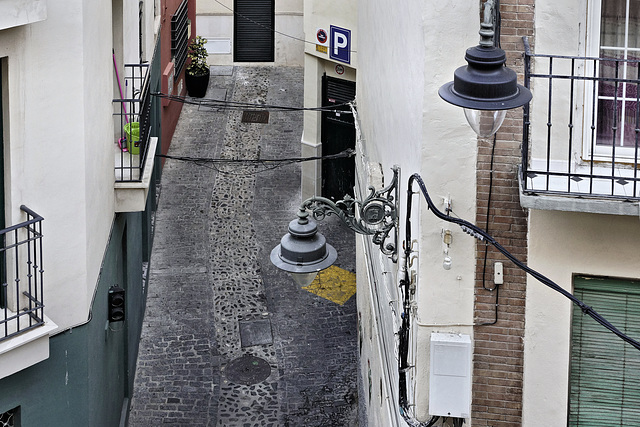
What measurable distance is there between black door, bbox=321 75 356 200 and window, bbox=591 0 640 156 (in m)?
14.3

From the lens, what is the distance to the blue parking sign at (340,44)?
2127cm

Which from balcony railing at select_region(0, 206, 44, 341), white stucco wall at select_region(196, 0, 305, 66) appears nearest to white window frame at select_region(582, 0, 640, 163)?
balcony railing at select_region(0, 206, 44, 341)

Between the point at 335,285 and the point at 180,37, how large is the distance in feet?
36.6

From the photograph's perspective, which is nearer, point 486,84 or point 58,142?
point 486,84

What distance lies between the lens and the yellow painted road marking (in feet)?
66.3

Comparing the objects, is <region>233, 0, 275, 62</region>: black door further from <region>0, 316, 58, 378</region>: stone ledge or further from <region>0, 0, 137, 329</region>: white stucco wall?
<region>0, 316, 58, 378</region>: stone ledge

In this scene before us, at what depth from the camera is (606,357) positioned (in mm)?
8555

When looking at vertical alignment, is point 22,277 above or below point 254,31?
below

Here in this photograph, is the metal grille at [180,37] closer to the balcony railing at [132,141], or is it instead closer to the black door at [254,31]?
the black door at [254,31]

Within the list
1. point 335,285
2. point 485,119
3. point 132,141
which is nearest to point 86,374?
point 132,141

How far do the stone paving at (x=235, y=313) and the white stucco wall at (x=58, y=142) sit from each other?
5128 millimetres

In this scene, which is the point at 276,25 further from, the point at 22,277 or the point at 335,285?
the point at 22,277

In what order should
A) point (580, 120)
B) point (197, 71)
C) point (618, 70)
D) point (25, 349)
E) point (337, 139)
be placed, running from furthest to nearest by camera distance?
1. point (197, 71)
2. point (337, 139)
3. point (25, 349)
4. point (580, 120)
5. point (618, 70)

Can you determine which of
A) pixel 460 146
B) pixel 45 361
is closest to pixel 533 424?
pixel 460 146
